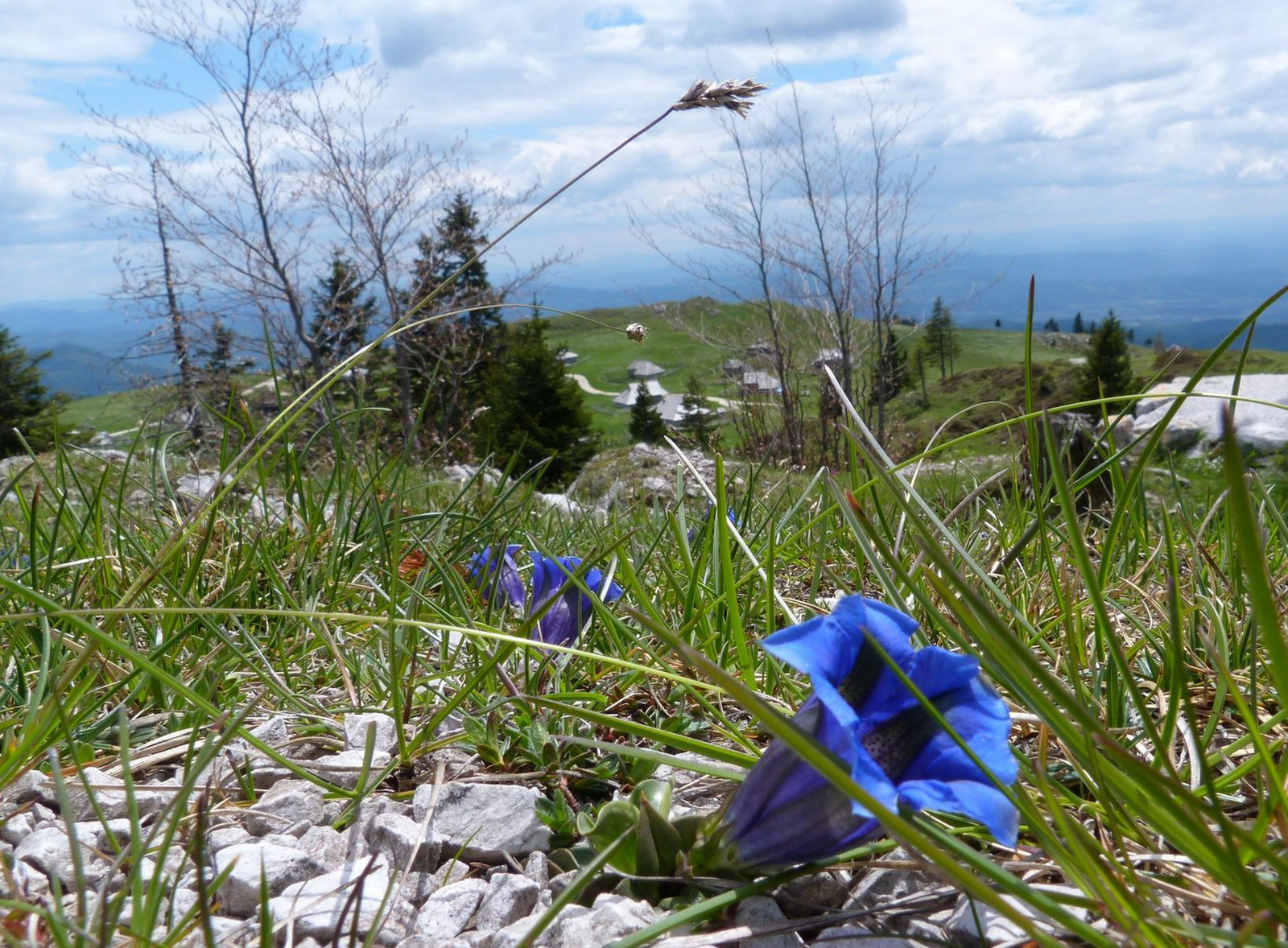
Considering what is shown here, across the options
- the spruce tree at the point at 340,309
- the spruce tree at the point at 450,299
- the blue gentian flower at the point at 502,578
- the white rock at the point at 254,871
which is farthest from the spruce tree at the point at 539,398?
the white rock at the point at 254,871

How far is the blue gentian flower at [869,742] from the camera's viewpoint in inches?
29.7

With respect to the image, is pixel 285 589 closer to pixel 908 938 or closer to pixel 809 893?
pixel 809 893

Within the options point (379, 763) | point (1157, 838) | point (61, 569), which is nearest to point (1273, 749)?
point (1157, 838)

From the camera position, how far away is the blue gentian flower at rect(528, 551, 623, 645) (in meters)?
1.56

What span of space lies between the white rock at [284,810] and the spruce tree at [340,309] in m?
17.2

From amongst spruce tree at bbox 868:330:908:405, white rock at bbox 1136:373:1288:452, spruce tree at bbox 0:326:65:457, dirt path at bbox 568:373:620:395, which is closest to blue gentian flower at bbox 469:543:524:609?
white rock at bbox 1136:373:1288:452

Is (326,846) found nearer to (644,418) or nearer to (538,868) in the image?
(538,868)

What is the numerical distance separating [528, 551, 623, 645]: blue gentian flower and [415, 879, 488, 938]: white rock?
0.57 m

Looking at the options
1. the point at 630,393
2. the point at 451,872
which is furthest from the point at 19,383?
the point at 630,393

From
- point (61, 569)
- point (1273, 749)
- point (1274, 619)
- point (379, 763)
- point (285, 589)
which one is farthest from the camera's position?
point (61, 569)

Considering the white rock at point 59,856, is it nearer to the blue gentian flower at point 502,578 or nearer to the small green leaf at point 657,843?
the small green leaf at point 657,843

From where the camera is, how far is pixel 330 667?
1577 millimetres

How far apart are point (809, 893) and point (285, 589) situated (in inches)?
47.4

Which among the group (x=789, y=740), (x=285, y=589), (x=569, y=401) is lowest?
(x=569, y=401)
